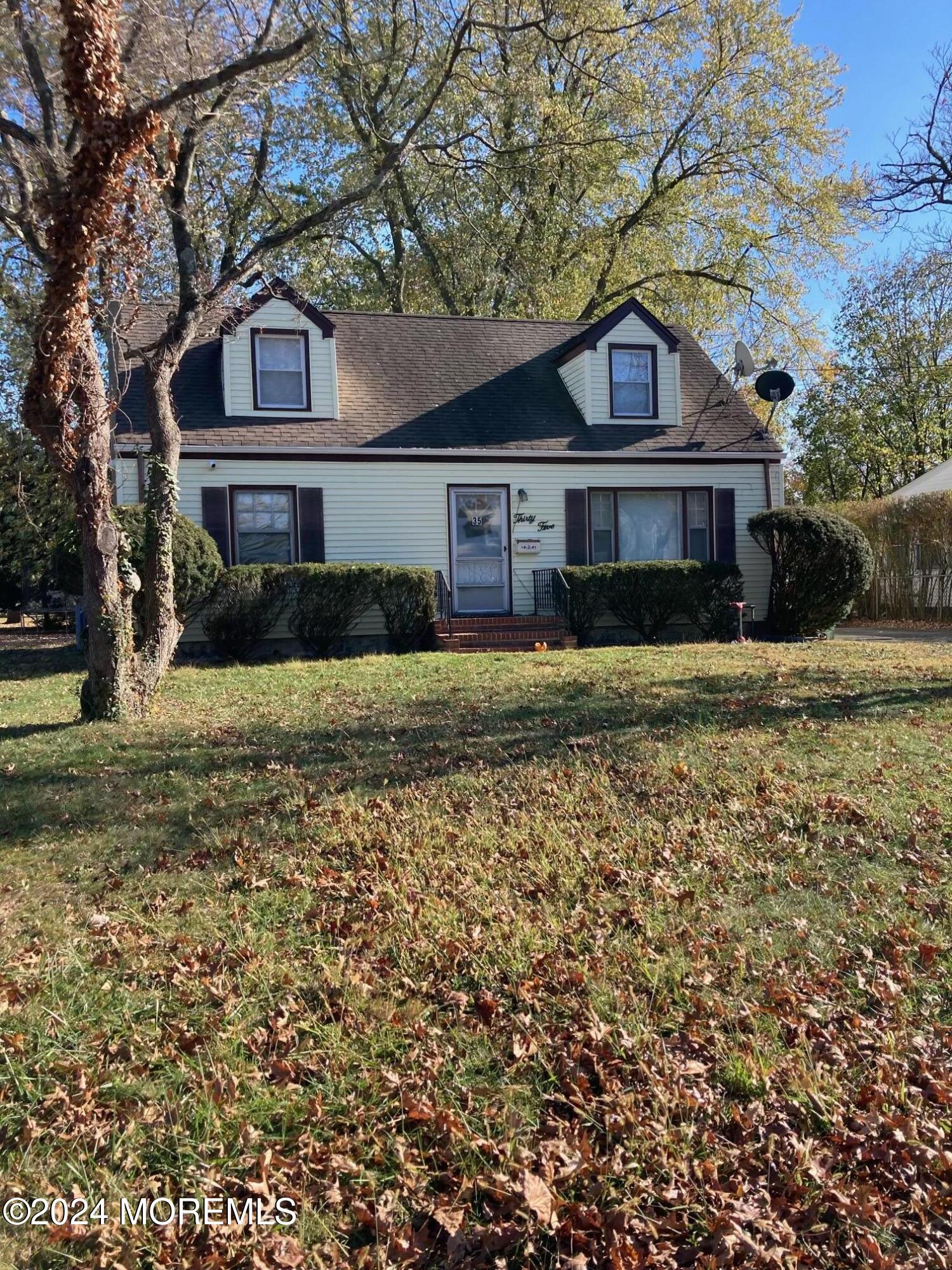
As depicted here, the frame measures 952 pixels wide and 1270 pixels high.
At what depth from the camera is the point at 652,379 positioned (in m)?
16.8

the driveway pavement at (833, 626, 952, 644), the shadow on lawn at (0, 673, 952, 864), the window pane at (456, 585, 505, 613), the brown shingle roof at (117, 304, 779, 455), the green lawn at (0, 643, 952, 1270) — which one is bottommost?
the green lawn at (0, 643, 952, 1270)

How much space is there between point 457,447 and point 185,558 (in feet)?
17.6

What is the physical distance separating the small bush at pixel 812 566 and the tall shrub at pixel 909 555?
4.10 meters

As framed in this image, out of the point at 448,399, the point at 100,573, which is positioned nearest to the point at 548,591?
the point at 448,399

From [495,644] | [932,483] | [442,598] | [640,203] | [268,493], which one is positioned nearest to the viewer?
[495,644]

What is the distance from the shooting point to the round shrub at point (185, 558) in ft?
37.8

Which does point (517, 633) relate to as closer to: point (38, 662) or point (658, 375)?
point (658, 375)

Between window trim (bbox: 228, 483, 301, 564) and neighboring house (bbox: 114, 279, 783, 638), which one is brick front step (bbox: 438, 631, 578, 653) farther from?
window trim (bbox: 228, 483, 301, 564)

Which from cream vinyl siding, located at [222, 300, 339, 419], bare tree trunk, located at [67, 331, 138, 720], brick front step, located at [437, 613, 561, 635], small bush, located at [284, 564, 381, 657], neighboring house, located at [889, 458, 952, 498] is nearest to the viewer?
bare tree trunk, located at [67, 331, 138, 720]

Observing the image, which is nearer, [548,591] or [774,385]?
[548,591]

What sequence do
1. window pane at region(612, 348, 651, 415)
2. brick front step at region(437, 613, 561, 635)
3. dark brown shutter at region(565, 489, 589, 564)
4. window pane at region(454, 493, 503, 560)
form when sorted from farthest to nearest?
window pane at region(612, 348, 651, 415) → dark brown shutter at region(565, 489, 589, 564) → window pane at region(454, 493, 503, 560) → brick front step at region(437, 613, 561, 635)

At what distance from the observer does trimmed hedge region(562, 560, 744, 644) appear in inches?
581

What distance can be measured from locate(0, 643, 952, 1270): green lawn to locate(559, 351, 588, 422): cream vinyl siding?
11.4 metres

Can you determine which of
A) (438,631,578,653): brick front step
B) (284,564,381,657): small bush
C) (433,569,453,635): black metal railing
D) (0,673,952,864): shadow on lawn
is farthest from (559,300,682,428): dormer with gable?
(0,673,952,864): shadow on lawn
